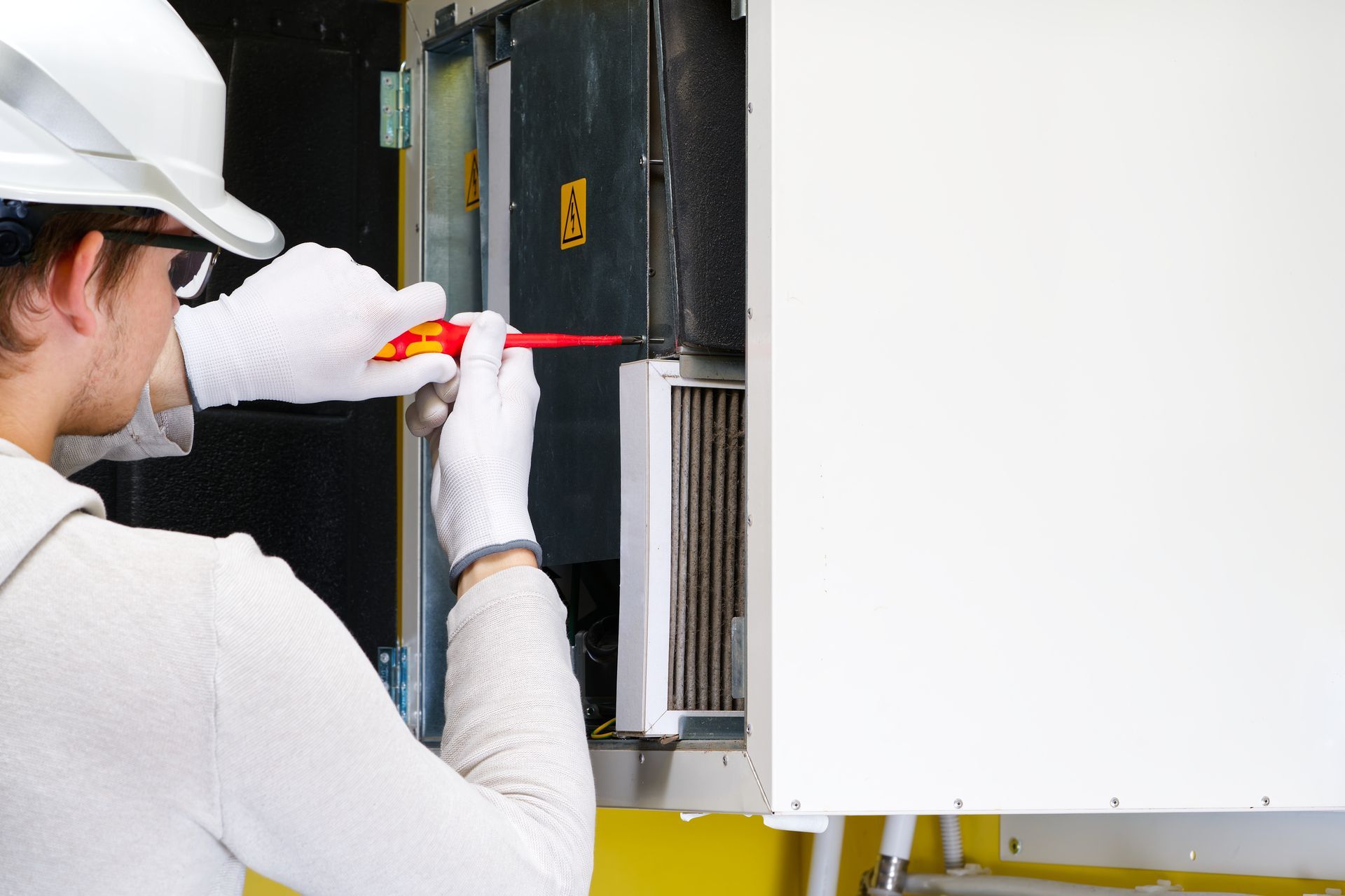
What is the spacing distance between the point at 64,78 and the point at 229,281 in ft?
2.54

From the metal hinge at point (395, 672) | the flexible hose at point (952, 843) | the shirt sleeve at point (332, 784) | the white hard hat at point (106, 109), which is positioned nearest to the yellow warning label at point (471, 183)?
the metal hinge at point (395, 672)

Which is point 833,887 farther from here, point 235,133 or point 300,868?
point 235,133

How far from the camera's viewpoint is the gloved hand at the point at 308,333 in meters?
1.00

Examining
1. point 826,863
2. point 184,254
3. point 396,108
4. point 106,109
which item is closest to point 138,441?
point 184,254

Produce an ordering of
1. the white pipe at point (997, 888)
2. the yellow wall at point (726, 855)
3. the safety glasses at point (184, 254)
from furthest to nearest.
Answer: the yellow wall at point (726, 855), the white pipe at point (997, 888), the safety glasses at point (184, 254)

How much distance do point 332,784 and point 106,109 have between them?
0.41 metres

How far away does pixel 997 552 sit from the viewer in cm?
98

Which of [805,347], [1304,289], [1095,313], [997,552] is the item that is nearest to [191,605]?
[805,347]

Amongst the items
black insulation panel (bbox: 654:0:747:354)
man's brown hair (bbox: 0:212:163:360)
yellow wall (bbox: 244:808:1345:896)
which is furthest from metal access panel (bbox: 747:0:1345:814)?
yellow wall (bbox: 244:808:1345:896)

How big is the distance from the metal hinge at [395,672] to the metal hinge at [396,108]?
610mm

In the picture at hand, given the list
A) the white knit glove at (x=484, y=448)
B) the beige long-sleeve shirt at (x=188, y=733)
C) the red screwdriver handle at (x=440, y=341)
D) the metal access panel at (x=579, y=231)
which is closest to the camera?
the beige long-sleeve shirt at (x=188, y=733)

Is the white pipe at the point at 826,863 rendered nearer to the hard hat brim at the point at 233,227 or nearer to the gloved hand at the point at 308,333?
the gloved hand at the point at 308,333

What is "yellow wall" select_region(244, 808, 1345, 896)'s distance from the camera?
162cm

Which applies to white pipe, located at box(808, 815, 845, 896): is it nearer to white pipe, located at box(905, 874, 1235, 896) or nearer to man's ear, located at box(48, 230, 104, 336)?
white pipe, located at box(905, 874, 1235, 896)
